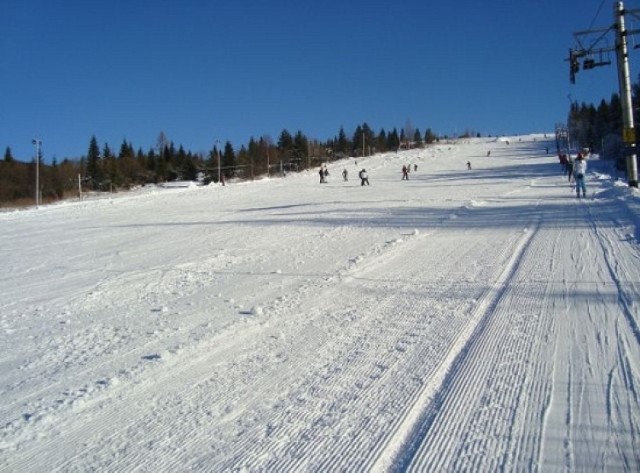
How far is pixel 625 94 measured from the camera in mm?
21625

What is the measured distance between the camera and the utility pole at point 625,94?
20609 millimetres

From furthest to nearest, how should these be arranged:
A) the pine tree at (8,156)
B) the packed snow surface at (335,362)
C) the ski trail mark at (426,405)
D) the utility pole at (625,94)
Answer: the pine tree at (8,156) → the utility pole at (625,94) → the packed snow surface at (335,362) → the ski trail mark at (426,405)

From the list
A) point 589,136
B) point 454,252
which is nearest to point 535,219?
point 454,252

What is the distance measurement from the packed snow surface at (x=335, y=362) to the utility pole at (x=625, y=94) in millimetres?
12473

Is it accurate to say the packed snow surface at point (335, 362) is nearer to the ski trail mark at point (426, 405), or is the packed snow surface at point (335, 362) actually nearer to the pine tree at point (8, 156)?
the ski trail mark at point (426, 405)

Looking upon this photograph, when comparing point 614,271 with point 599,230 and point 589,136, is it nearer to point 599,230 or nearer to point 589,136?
point 599,230

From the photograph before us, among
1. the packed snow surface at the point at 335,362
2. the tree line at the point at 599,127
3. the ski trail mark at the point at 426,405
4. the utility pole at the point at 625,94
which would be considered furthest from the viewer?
the tree line at the point at 599,127

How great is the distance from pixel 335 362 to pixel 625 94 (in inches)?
886

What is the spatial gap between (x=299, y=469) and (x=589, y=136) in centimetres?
12333

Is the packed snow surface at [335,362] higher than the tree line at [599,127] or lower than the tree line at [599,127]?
lower

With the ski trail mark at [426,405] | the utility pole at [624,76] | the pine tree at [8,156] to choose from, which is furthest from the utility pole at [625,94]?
the pine tree at [8,156]

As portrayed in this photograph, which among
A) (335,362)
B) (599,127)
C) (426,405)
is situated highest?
(599,127)

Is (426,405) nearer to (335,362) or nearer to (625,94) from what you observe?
(335,362)

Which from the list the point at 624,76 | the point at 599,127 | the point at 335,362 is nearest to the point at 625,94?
the point at 624,76
